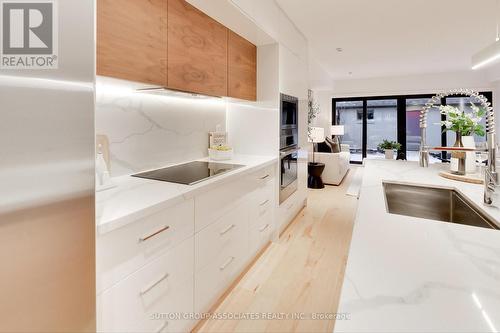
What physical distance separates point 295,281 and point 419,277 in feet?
5.50

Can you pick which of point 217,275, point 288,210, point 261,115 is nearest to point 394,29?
point 261,115

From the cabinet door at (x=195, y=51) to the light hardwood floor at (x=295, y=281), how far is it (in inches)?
60.0

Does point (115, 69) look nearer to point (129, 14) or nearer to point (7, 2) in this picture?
point (129, 14)

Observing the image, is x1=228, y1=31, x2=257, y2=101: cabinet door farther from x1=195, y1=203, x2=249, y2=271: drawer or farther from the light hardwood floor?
the light hardwood floor

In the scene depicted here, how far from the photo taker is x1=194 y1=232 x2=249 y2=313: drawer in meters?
1.61

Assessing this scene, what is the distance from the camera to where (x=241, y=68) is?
255 cm

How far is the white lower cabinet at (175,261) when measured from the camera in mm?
1072

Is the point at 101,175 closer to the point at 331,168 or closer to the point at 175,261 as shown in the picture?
the point at 175,261

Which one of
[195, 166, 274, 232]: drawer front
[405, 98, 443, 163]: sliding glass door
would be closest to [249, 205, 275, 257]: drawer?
[195, 166, 274, 232]: drawer front

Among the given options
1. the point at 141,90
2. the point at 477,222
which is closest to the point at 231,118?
the point at 141,90

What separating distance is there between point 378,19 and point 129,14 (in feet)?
10.6

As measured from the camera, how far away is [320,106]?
8.02 m

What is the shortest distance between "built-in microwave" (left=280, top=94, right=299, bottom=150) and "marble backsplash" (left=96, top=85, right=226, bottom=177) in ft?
2.53

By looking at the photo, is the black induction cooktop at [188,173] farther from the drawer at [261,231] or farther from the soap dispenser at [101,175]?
the drawer at [261,231]
